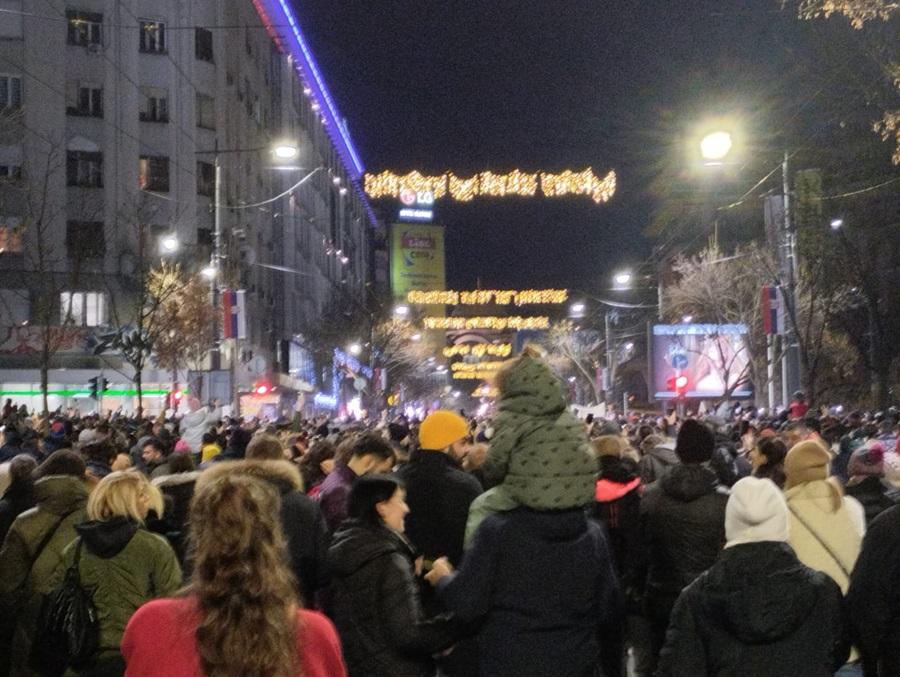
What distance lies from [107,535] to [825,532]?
146 inches

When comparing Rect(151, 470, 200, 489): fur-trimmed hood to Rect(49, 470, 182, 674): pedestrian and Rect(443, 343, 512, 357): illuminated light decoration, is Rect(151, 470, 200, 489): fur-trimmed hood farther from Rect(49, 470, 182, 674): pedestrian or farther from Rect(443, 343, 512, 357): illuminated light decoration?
Rect(443, 343, 512, 357): illuminated light decoration

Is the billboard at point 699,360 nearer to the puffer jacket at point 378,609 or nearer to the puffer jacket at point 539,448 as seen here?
the puffer jacket at point 378,609

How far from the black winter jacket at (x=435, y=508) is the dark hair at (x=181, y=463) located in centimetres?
326

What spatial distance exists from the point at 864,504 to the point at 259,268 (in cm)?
5635

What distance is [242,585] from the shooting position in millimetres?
3338

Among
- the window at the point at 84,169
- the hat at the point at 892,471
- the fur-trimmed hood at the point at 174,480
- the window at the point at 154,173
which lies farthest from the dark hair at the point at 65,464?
the window at the point at 154,173

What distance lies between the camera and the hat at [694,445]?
7.82 m

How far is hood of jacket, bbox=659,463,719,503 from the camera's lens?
300 inches

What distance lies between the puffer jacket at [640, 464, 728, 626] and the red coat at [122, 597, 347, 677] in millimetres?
4375

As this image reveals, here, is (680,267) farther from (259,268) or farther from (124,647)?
(124,647)

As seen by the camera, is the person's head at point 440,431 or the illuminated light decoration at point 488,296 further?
the illuminated light decoration at point 488,296

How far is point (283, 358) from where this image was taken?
205ft

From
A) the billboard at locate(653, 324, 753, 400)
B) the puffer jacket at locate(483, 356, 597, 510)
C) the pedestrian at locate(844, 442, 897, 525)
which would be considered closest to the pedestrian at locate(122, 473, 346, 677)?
the puffer jacket at locate(483, 356, 597, 510)

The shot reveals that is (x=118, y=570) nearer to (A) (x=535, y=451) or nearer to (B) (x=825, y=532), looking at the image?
(A) (x=535, y=451)
